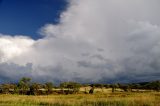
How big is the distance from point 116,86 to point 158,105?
4127 inches

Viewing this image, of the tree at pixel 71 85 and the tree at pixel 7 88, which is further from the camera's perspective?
the tree at pixel 71 85

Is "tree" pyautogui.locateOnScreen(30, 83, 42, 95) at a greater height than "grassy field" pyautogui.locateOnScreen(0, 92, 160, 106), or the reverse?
"tree" pyautogui.locateOnScreen(30, 83, 42, 95)

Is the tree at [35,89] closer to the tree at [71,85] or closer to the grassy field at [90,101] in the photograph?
the tree at [71,85]

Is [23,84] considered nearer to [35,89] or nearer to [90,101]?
[35,89]

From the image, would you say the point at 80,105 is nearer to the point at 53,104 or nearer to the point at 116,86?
the point at 53,104

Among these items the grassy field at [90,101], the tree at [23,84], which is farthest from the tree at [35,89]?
the grassy field at [90,101]

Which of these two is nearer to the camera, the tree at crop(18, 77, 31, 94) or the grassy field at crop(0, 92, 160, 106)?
the grassy field at crop(0, 92, 160, 106)

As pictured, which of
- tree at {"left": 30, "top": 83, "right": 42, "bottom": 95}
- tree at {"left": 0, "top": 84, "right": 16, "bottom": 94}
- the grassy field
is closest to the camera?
the grassy field

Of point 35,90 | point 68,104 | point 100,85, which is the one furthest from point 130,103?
point 100,85

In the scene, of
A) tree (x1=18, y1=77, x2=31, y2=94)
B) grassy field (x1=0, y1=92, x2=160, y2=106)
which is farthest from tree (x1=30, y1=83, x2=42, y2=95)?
grassy field (x1=0, y1=92, x2=160, y2=106)

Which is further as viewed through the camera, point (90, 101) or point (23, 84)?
point (23, 84)

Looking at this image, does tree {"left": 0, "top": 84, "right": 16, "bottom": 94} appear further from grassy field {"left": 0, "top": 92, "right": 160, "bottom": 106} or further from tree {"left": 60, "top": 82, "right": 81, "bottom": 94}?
grassy field {"left": 0, "top": 92, "right": 160, "bottom": 106}

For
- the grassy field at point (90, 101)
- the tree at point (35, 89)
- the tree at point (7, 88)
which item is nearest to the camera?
the grassy field at point (90, 101)

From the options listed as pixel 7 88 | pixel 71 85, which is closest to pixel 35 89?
pixel 7 88
